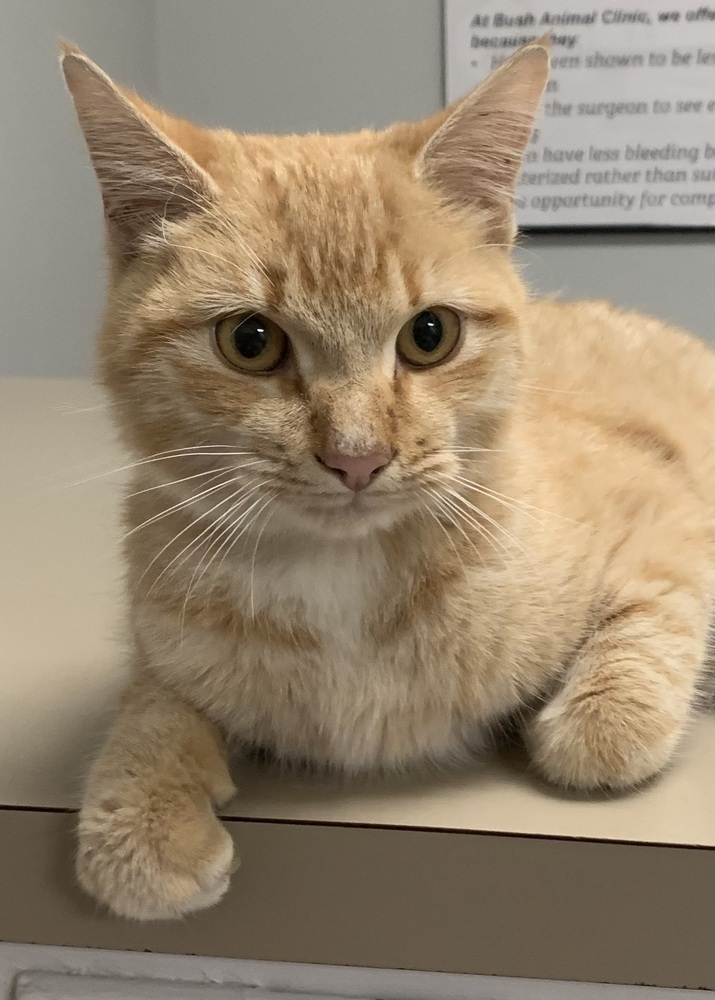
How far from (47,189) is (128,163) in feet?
4.39

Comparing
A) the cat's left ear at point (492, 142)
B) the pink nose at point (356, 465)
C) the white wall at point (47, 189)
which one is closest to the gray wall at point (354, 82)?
the white wall at point (47, 189)

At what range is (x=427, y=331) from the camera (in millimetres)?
669

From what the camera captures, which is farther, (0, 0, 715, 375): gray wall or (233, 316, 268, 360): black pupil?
(0, 0, 715, 375): gray wall

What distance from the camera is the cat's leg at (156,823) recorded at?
610 mm

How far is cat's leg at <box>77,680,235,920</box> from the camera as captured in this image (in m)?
0.61

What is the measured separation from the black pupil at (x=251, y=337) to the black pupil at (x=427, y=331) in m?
0.10

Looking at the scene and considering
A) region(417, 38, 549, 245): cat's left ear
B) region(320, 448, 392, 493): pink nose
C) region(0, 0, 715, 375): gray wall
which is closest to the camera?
region(320, 448, 392, 493): pink nose

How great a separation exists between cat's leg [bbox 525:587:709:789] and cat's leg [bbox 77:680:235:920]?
232 mm

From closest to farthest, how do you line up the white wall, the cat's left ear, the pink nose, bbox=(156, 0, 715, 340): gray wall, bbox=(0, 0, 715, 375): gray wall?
the pink nose < the cat's left ear < the white wall < bbox=(0, 0, 715, 375): gray wall < bbox=(156, 0, 715, 340): gray wall

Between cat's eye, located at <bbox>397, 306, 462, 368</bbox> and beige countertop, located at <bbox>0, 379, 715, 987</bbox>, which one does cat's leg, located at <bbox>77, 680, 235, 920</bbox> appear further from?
cat's eye, located at <bbox>397, 306, 462, 368</bbox>

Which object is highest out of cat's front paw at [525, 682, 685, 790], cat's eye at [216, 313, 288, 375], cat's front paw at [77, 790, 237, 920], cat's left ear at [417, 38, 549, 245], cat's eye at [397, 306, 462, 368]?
cat's left ear at [417, 38, 549, 245]

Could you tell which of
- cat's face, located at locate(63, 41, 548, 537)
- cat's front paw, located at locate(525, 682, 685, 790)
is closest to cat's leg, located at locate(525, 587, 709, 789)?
cat's front paw, located at locate(525, 682, 685, 790)

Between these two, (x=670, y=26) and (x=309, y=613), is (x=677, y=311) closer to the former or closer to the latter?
(x=670, y=26)

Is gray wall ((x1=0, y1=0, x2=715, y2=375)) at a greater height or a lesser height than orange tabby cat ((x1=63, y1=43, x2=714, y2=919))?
greater
